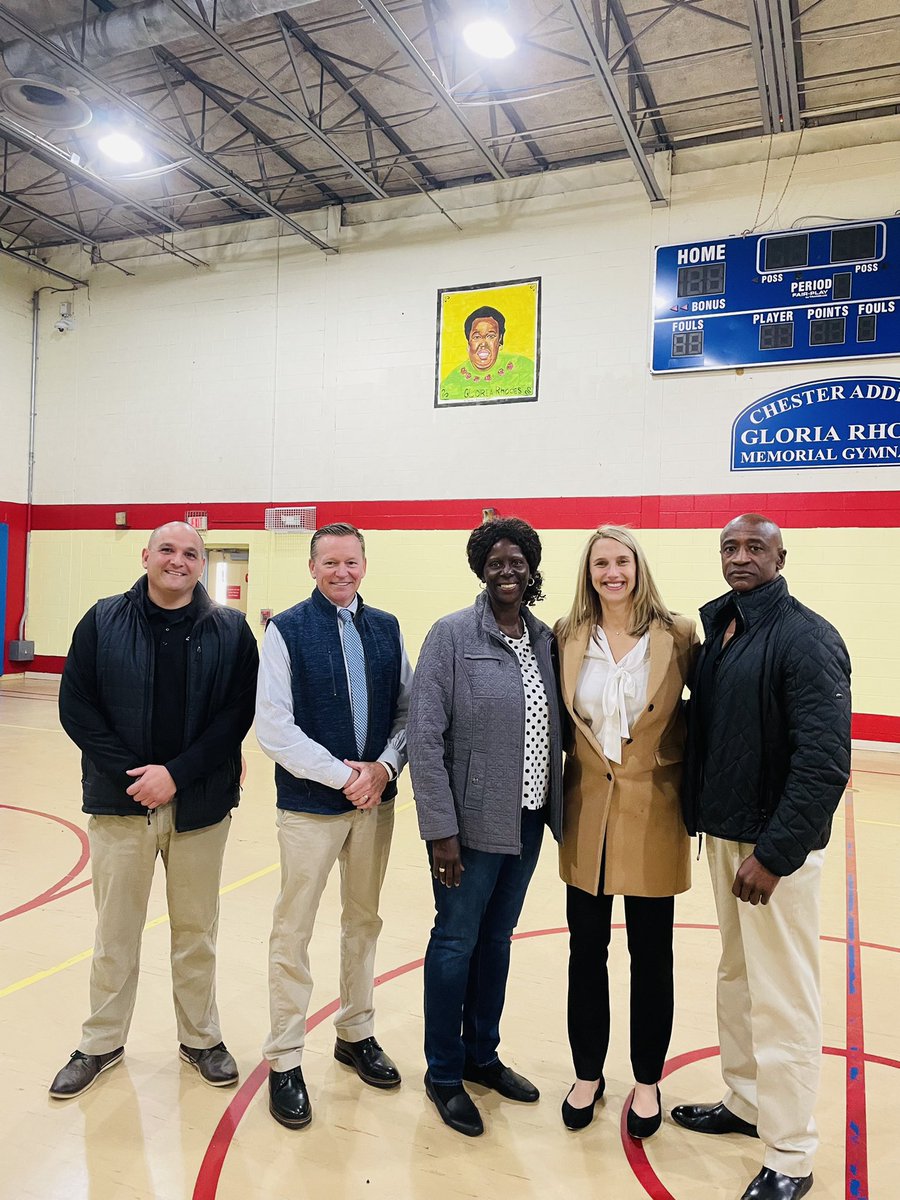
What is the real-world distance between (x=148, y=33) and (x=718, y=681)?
25.6 feet

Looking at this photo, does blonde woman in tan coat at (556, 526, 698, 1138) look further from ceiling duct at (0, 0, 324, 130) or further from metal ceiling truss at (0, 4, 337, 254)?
metal ceiling truss at (0, 4, 337, 254)

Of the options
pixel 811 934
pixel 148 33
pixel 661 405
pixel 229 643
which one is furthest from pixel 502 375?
pixel 811 934

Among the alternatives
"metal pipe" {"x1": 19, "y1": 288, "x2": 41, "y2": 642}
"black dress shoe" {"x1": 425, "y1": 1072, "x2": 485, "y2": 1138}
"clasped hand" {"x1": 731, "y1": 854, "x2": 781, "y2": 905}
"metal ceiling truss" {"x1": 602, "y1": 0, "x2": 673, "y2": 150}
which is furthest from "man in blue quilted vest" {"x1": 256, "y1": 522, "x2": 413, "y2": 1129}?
"metal pipe" {"x1": 19, "y1": 288, "x2": 41, "y2": 642}

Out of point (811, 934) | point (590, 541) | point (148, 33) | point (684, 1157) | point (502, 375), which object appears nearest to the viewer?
point (811, 934)

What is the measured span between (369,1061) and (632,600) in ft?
5.52

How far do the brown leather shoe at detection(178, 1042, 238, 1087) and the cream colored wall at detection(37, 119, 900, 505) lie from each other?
7990mm

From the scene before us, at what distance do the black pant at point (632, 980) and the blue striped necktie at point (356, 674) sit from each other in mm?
779

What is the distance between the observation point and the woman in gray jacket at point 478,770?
7.79ft

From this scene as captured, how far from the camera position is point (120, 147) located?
866cm

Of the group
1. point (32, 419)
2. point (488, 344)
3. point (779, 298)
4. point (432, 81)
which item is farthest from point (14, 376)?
point (779, 298)

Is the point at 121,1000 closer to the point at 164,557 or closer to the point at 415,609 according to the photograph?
the point at 164,557

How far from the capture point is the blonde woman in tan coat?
2.38m

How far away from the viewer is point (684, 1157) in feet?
7.72

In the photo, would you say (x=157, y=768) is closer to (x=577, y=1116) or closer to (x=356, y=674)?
(x=356, y=674)
